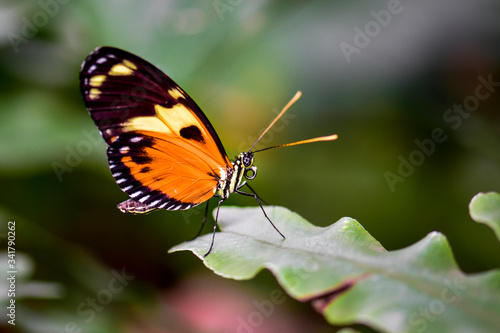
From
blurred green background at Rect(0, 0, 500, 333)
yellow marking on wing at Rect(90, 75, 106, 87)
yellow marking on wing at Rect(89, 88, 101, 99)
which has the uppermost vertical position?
yellow marking on wing at Rect(90, 75, 106, 87)

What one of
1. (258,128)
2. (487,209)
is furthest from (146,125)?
(258,128)

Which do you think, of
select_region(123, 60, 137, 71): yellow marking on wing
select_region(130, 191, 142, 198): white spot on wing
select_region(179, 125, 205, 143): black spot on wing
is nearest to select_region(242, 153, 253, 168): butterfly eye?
select_region(179, 125, 205, 143): black spot on wing

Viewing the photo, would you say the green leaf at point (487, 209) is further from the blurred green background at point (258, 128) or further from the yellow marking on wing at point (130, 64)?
the blurred green background at point (258, 128)

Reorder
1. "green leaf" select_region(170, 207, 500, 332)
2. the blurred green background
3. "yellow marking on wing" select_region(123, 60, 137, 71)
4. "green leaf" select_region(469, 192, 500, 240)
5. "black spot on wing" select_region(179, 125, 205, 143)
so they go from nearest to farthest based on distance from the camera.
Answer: "green leaf" select_region(170, 207, 500, 332) → "green leaf" select_region(469, 192, 500, 240) → "yellow marking on wing" select_region(123, 60, 137, 71) → "black spot on wing" select_region(179, 125, 205, 143) → the blurred green background

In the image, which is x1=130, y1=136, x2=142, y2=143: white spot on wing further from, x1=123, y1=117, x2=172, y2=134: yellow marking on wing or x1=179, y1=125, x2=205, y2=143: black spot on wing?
x1=179, y1=125, x2=205, y2=143: black spot on wing

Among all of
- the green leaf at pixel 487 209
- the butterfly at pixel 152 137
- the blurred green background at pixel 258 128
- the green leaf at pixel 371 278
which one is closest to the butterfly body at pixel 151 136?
the butterfly at pixel 152 137

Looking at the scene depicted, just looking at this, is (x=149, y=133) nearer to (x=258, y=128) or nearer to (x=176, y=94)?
(x=176, y=94)
